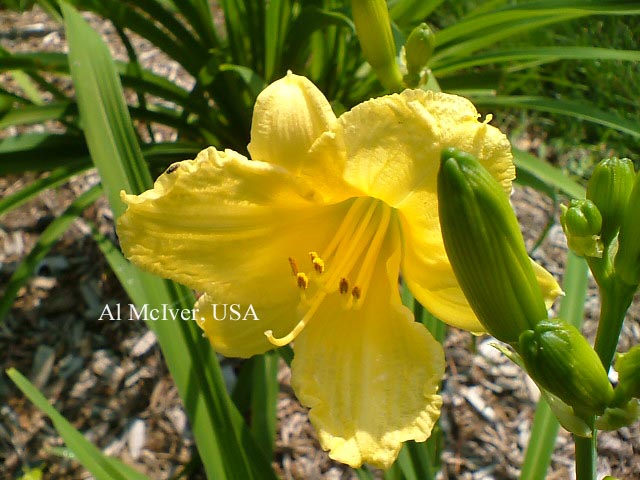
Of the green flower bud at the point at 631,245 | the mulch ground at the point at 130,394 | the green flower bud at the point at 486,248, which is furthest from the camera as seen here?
the mulch ground at the point at 130,394

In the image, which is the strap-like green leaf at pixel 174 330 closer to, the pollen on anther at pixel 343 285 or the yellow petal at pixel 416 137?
the pollen on anther at pixel 343 285

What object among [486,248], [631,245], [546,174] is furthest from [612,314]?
[546,174]

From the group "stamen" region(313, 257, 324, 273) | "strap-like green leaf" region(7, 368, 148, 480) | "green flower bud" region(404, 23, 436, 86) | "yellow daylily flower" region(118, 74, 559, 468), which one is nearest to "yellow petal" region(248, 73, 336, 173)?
"yellow daylily flower" region(118, 74, 559, 468)

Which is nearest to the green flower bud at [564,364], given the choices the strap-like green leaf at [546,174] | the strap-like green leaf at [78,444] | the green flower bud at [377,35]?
the green flower bud at [377,35]

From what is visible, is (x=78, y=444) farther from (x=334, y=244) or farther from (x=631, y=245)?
(x=631, y=245)

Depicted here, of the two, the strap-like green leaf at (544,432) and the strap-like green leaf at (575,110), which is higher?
the strap-like green leaf at (575,110)

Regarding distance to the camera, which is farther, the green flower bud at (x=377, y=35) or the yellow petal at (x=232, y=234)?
the green flower bud at (x=377, y=35)
